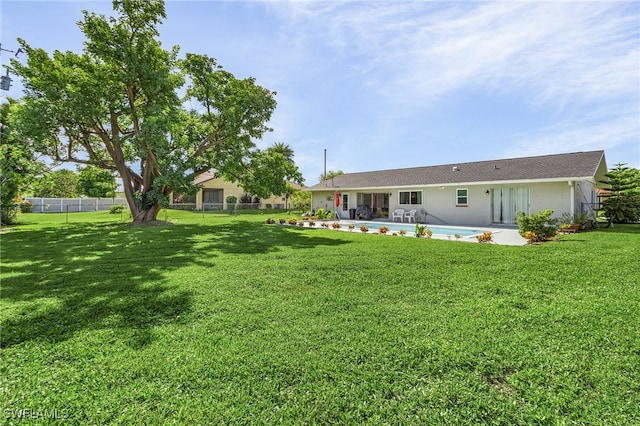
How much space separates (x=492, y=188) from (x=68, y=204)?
3721 centimetres

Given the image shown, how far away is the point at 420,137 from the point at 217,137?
13626mm

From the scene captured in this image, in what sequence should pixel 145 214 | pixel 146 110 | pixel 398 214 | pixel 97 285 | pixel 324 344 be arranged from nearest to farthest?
pixel 324 344 → pixel 97 285 → pixel 146 110 → pixel 145 214 → pixel 398 214

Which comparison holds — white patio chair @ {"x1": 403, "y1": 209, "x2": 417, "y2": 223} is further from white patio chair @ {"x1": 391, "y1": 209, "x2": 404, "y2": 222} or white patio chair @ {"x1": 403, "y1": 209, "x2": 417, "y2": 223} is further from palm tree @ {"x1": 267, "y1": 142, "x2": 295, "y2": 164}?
palm tree @ {"x1": 267, "y1": 142, "x2": 295, "y2": 164}

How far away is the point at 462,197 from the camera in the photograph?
57.1 ft

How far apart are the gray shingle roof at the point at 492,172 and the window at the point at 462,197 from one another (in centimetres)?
62

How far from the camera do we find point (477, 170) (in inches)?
716

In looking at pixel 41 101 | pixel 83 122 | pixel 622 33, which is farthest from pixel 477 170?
pixel 41 101

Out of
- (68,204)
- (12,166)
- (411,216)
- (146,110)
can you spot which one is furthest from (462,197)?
(68,204)

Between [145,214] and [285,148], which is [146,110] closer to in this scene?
[145,214]

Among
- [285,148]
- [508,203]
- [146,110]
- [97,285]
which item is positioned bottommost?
[97,285]

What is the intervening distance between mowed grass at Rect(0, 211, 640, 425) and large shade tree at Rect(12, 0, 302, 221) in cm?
975

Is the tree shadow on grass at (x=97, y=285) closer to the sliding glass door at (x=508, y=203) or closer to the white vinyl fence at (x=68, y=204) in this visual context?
the sliding glass door at (x=508, y=203)

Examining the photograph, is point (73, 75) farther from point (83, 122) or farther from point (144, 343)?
point (144, 343)

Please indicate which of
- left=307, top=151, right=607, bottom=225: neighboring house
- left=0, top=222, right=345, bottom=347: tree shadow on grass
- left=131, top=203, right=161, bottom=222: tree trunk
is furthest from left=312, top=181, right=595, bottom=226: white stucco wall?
left=131, top=203, right=161, bottom=222: tree trunk
